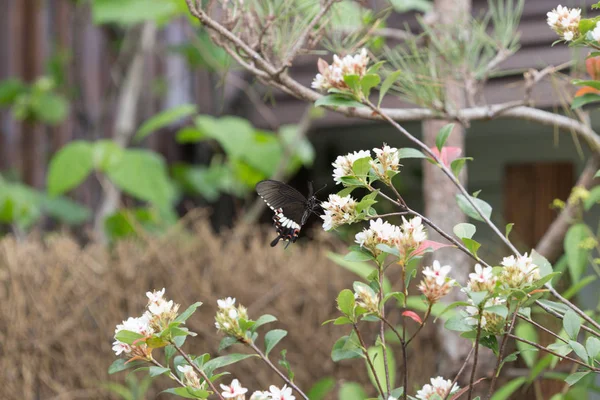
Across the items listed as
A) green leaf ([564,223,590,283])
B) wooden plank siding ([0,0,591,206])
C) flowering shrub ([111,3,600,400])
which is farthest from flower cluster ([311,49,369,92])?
wooden plank siding ([0,0,591,206])

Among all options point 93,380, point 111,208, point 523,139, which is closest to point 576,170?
point 523,139

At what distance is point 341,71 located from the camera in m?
0.83

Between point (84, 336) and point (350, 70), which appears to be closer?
point (350, 70)

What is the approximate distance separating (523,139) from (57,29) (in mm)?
2436

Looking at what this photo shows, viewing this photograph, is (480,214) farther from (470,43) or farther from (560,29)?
(470,43)

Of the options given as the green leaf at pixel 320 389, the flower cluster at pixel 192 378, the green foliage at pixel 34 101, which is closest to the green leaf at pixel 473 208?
the flower cluster at pixel 192 378

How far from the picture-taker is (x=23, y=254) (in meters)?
1.92

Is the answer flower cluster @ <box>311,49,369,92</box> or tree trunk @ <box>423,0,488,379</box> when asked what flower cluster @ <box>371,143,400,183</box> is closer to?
flower cluster @ <box>311,49,369,92</box>

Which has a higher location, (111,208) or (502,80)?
(502,80)

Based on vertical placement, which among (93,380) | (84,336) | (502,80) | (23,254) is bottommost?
(93,380)

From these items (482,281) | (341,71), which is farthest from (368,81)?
(482,281)

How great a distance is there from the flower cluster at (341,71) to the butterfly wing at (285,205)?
15 cm

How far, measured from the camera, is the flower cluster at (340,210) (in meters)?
0.76

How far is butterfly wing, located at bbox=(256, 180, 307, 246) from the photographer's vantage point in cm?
91
